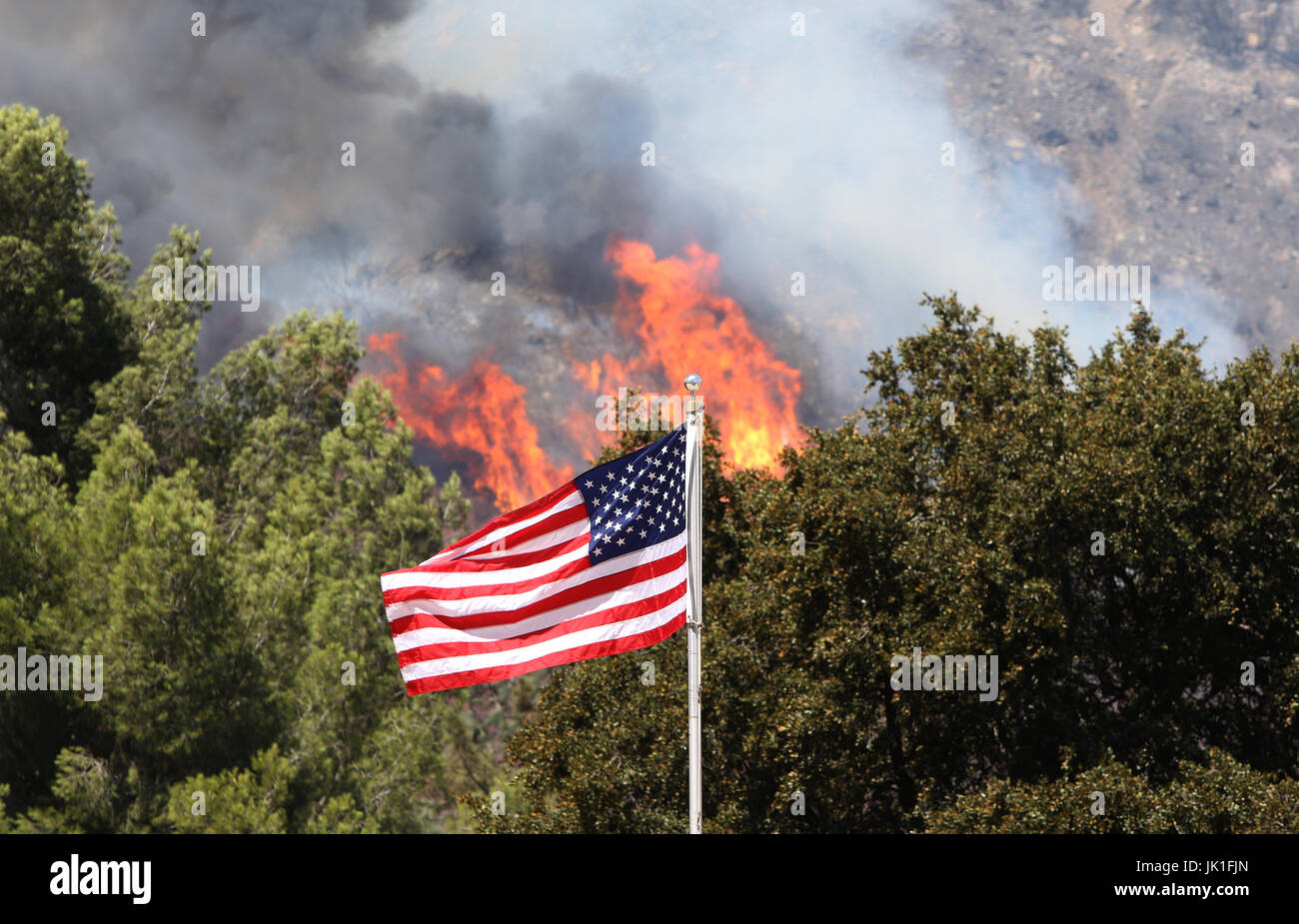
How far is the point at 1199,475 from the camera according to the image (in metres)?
20.2

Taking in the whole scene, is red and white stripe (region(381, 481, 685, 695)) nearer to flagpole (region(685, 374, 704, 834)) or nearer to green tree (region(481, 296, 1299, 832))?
flagpole (region(685, 374, 704, 834))

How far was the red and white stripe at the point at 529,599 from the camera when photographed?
38.2 feet

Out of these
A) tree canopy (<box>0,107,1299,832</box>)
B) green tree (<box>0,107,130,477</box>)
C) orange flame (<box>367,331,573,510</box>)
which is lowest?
tree canopy (<box>0,107,1299,832</box>)

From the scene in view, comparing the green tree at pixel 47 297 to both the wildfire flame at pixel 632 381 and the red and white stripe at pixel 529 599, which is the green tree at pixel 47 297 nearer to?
the red and white stripe at pixel 529 599

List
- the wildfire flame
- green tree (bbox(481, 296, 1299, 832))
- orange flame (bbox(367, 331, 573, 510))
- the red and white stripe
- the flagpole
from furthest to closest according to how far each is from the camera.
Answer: the wildfire flame < orange flame (bbox(367, 331, 573, 510)) < green tree (bbox(481, 296, 1299, 832)) < the red and white stripe < the flagpole

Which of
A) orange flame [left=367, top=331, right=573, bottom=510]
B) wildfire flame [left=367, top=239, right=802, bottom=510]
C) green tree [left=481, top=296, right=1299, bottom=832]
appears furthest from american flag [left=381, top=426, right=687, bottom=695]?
orange flame [left=367, top=331, right=573, bottom=510]

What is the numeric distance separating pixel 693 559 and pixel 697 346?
15007 cm

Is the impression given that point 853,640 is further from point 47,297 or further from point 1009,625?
point 47,297

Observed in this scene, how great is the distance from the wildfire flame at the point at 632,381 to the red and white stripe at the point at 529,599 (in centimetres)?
12699

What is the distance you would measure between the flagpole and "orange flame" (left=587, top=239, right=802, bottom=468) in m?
137

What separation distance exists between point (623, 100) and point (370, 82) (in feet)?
127

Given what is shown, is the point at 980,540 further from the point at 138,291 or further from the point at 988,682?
the point at 138,291

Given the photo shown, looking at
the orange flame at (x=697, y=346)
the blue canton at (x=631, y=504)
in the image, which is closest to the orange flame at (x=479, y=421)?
the orange flame at (x=697, y=346)

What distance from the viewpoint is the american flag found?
11.6 m
